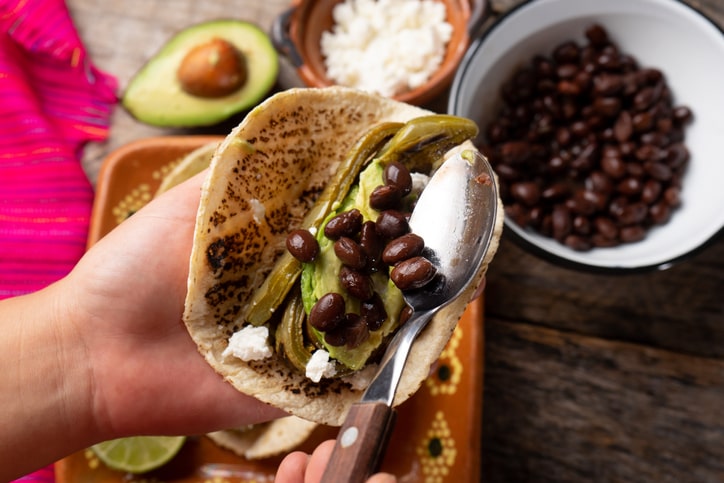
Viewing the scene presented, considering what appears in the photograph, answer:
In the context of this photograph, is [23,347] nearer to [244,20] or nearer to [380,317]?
[380,317]

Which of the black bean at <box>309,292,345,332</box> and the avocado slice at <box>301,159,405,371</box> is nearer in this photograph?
the black bean at <box>309,292,345,332</box>

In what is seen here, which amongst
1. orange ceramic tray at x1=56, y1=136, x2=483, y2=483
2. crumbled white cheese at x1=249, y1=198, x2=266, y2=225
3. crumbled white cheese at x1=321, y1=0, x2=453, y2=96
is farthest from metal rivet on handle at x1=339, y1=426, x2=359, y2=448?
crumbled white cheese at x1=321, y1=0, x2=453, y2=96

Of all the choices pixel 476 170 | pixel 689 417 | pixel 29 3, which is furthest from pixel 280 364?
pixel 29 3

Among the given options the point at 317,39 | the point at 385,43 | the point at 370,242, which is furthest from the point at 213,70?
the point at 370,242

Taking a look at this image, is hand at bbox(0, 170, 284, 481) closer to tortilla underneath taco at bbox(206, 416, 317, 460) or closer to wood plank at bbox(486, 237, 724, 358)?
tortilla underneath taco at bbox(206, 416, 317, 460)

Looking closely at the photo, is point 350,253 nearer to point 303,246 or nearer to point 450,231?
point 303,246

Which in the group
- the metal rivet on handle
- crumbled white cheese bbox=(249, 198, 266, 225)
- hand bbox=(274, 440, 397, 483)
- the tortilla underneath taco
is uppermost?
crumbled white cheese bbox=(249, 198, 266, 225)

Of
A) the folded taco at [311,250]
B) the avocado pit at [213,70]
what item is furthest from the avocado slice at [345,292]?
the avocado pit at [213,70]
